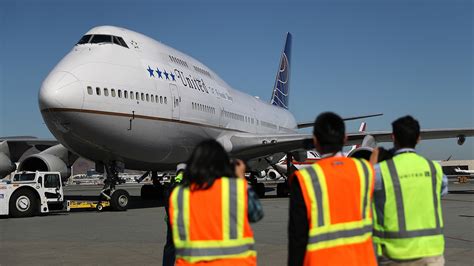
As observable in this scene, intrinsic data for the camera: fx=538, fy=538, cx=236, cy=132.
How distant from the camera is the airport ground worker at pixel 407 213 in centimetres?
355

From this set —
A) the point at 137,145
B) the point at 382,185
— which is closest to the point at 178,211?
the point at 382,185

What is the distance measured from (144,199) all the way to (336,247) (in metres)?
19.6

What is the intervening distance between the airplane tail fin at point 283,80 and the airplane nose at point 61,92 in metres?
19.4

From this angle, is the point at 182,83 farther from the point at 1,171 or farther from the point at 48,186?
the point at 1,171

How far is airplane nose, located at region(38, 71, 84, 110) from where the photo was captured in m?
13.2

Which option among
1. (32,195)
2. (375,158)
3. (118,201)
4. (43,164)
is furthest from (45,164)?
(375,158)

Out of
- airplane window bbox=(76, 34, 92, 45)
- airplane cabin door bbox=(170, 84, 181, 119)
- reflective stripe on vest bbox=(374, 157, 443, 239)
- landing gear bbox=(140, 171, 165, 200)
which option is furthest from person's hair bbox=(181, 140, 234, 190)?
landing gear bbox=(140, 171, 165, 200)

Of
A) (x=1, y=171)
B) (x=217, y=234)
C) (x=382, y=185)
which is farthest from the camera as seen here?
(x=1, y=171)

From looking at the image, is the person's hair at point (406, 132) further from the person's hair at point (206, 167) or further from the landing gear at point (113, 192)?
the landing gear at point (113, 192)

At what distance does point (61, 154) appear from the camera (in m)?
20.2

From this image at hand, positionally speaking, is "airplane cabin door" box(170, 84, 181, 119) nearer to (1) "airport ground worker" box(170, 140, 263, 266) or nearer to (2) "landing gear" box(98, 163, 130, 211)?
(2) "landing gear" box(98, 163, 130, 211)

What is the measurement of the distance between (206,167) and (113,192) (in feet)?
42.7

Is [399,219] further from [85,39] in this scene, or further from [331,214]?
[85,39]

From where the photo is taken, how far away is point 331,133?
11.1 feet
